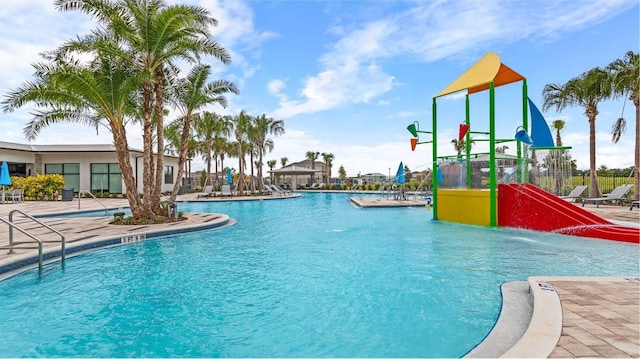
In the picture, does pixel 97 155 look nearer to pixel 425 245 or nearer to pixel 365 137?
pixel 365 137

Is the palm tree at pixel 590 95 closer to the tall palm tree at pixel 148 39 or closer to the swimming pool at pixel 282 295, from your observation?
the swimming pool at pixel 282 295

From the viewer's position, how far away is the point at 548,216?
10.2 metres

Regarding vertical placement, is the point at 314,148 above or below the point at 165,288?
above

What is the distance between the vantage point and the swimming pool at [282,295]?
11.5 feet

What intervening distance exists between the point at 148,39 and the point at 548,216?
1288 centimetres

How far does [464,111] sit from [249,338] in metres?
12.4

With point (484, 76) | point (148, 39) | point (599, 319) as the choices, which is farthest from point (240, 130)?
point (599, 319)

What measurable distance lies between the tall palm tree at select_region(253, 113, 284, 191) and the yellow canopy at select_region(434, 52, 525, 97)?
2142 centimetres

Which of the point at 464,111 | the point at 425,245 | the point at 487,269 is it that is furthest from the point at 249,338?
the point at 464,111

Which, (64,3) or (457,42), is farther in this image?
(457,42)

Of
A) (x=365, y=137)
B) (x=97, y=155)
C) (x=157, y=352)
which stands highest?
(x=365, y=137)

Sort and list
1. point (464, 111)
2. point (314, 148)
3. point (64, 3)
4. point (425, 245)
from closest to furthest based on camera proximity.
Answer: point (425, 245) < point (64, 3) < point (464, 111) < point (314, 148)

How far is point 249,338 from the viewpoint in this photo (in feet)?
11.9

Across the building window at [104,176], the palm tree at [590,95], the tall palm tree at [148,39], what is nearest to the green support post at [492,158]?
the tall palm tree at [148,39]
